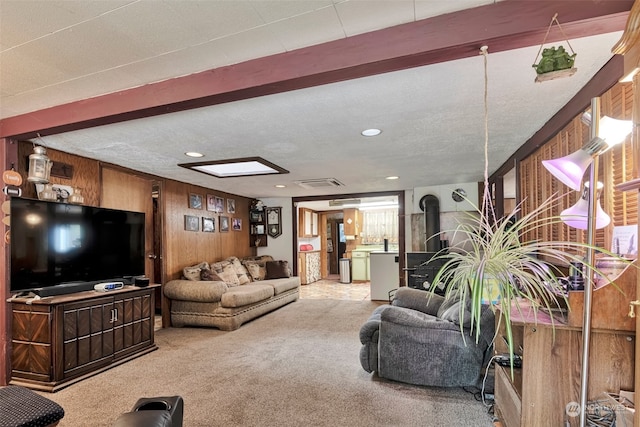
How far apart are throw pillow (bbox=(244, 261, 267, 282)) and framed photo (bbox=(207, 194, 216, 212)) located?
121 centimetres

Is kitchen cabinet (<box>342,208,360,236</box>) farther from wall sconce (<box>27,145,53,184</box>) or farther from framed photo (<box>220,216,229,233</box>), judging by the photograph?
wall sconce (<box>27,145,53,184</box>)

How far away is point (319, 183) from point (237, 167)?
5.28 feet

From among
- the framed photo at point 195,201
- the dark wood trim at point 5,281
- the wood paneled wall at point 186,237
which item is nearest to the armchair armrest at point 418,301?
the wood paneled wall at point 186,237

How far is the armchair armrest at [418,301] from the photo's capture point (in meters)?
3.50

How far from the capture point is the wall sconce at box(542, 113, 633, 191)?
1183 mm

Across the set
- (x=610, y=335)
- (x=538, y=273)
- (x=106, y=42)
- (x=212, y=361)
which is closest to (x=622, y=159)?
(x=610, y=335)

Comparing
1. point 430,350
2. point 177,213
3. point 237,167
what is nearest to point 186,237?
point 177,213

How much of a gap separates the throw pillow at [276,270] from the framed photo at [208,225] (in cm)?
134

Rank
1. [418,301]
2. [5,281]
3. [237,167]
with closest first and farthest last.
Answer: [5,281]
[418,301]
[237,167]

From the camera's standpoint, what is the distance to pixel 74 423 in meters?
2.20

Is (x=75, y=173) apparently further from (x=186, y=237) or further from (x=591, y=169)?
(x=591, y=169)

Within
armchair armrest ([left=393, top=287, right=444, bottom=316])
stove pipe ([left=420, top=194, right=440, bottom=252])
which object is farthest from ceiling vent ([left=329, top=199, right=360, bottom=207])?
armchair armrest ([left=393, top=287, right=444, bottom=316])

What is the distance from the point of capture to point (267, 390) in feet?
8.66

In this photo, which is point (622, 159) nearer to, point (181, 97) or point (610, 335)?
point (610, 335)
